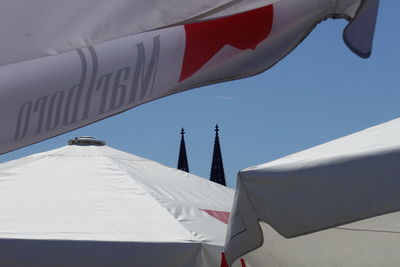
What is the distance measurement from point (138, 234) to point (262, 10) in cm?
311

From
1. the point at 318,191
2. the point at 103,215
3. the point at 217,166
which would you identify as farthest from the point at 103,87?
the point at 217,166

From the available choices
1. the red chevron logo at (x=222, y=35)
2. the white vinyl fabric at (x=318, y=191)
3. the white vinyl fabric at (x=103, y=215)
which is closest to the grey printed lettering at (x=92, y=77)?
the red chevron logo at (x=222, y=35)

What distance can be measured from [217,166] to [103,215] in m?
48.4

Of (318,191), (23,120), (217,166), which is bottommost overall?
(318,191)

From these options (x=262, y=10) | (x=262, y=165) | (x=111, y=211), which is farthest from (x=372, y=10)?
(x=111, y=211)

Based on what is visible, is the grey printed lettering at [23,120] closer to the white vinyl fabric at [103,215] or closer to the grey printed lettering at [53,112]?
the grey printed lettering at [53,112]

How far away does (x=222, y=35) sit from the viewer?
1.31 metres

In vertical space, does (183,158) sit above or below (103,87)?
above

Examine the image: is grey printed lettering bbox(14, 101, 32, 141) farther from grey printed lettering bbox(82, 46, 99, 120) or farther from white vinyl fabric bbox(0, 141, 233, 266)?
white vinyl fabric bbox(0, 141, 233, 266)

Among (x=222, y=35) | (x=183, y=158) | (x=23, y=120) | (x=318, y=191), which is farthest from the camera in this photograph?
(x=183, y=158)

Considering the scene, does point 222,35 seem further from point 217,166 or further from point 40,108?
point 217,166

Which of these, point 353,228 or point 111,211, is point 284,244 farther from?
point 111,211

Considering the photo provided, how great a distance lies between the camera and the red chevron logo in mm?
1255

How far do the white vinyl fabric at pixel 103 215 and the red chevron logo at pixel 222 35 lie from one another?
295 centimetres
